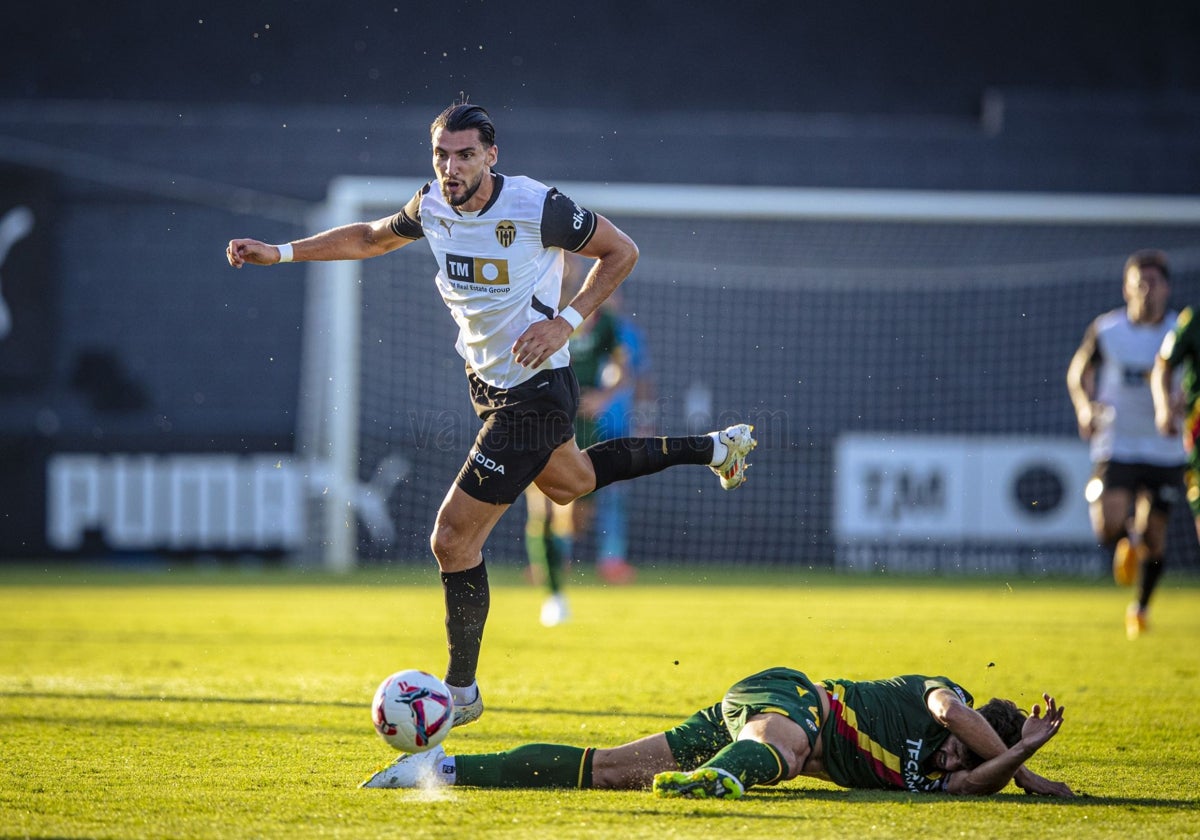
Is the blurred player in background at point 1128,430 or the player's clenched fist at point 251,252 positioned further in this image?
the blurred player in background at point 1128,430

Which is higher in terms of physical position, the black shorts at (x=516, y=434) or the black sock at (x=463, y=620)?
the black shorts at (x=516, y=434)

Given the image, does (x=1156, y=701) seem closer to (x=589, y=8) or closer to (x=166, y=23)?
(x=589, y=8)

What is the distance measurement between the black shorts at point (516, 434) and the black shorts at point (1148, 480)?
5.80 metres

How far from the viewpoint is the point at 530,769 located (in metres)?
4.65

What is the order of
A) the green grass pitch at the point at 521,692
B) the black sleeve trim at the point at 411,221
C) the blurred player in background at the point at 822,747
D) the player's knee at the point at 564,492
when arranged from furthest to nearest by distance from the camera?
1. the player's knee at the point at 564,492
2. the black sleeve trim at the point at 411,221
3. the blurred player in background at the point at 822,747
4. the green grass pitch at the point at 521,692

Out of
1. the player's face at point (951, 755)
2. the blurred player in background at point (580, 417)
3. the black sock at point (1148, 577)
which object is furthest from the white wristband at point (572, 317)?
the black sock at point (1148, 577)

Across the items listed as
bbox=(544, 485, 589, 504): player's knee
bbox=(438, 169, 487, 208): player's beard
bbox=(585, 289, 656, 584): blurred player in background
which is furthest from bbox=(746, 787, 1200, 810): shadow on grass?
bbox=(585, 289, 656, 584): blurred player in background

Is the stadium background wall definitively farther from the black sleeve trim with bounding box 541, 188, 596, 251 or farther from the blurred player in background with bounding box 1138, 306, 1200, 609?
the black sleeve trim with bounding box 541, 188, 596, 251

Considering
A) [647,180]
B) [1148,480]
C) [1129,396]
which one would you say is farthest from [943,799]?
[647,180]

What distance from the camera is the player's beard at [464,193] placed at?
17.4 ft

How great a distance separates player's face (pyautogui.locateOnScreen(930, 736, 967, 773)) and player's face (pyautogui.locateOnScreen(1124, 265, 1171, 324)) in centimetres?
585

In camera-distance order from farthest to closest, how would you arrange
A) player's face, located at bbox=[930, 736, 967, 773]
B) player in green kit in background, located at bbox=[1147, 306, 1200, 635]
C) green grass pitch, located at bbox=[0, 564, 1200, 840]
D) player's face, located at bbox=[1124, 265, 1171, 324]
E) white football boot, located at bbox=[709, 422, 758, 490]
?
player's face, located at bbox=[1124, 265, 1171, 324] → player in green kit in background, located at bbox=[1147, 306, 1200, 635] → white football boot, located at bbox=[709, 422, 758, 490] → player's face, located at bbox=[930, 736, 967, 773] → green grass pitch, located at bbox=[0, 564, 1200, 840]

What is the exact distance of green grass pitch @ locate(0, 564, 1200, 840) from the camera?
4.14 metres

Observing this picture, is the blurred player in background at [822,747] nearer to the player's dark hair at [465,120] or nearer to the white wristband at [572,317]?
the white wristband at [572,317]
